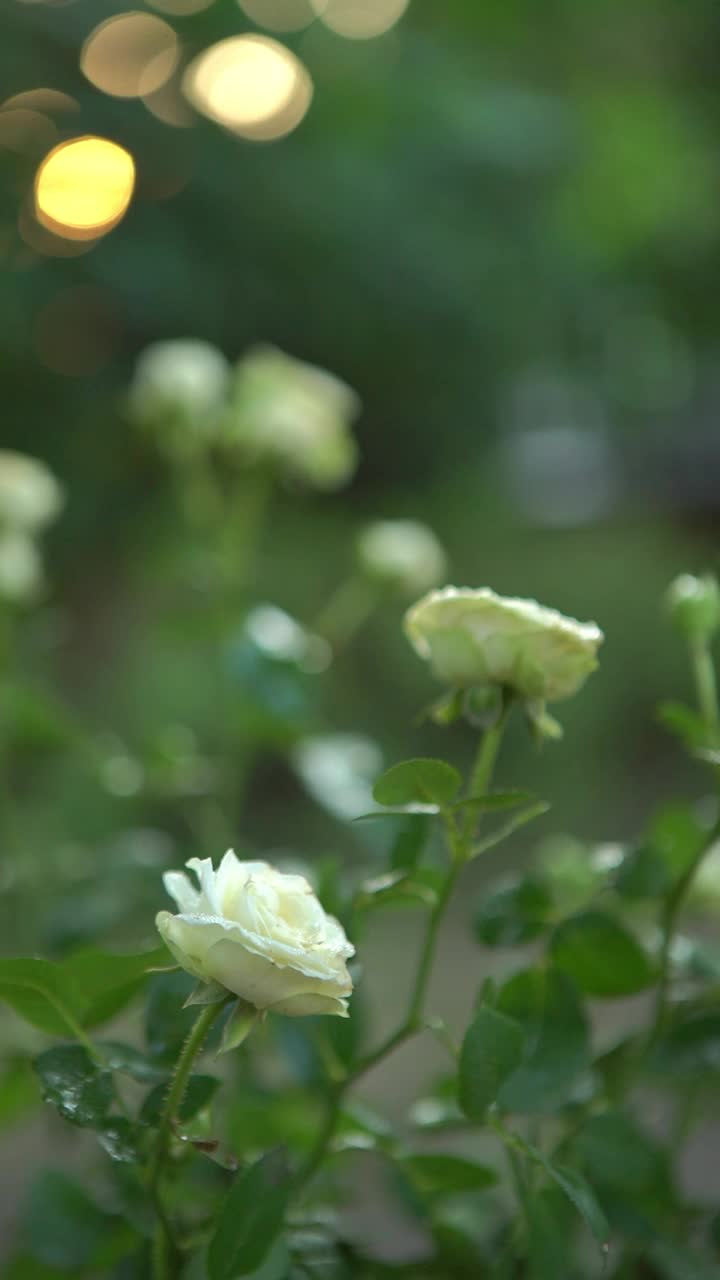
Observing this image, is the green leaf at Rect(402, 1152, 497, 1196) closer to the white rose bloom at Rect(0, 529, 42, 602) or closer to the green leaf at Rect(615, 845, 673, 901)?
the green leaf at Rect(615, 845, 673, 901)

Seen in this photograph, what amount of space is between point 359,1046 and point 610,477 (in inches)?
76.5

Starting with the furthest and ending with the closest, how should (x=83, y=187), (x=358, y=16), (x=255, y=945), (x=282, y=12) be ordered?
(x=358, y=16), (x=282, y=12), (x=83, y=187), (x=255, y=945)

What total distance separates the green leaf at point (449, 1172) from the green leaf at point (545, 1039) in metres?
0.02

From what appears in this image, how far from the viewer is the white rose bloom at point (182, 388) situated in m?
0.52

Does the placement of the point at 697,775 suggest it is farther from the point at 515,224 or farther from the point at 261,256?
the point at 261,256

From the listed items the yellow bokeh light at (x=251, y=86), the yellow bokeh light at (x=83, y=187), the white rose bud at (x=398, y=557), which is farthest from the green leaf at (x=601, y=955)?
the yellow bokeh light at (x=251, y=86)

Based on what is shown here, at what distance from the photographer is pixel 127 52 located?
4.06 ft

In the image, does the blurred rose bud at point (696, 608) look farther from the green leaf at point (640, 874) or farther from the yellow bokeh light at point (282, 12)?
the yellow bokeh light at point (282, 12)

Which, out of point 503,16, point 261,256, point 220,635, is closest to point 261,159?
point 261,256

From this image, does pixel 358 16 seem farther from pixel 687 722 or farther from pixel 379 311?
pixel 687 722

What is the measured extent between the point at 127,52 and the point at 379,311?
367mm

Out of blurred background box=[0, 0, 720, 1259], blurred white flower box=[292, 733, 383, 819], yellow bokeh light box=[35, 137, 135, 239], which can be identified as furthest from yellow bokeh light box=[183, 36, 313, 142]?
blurred white flower box=[292, 733, 383, 819]

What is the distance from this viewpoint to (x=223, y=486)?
1.30m

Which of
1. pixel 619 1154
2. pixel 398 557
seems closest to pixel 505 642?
pixel 619 1154
